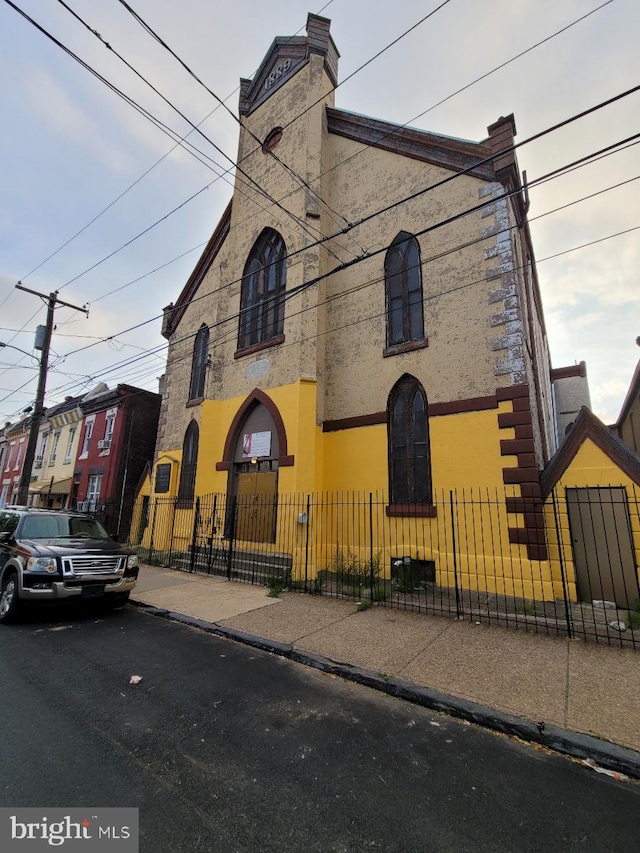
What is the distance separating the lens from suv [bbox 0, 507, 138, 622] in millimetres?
7094

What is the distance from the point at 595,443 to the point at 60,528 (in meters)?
11.6

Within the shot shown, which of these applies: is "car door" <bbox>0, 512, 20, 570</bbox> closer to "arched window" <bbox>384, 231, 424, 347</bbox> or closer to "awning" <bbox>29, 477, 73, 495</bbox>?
"arched window" <bbox>384, 231, 424, 347</bbox>

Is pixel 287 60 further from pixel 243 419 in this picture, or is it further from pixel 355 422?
pixel 355 422

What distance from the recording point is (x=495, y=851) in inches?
97.3

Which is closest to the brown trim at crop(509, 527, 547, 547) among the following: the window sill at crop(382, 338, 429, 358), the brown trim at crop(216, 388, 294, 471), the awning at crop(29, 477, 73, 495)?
the window sill at crop(382, 338, 429, 358)

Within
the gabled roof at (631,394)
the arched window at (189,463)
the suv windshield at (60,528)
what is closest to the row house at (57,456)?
the arched window at (189,463)

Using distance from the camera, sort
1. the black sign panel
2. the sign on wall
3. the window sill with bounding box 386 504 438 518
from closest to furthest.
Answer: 1. the window sill with bounding box 386 504 438 518
2. the sign on wall
3. the black sign panel

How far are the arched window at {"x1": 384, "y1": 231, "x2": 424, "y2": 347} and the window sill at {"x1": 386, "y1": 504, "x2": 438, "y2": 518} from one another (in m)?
4.54

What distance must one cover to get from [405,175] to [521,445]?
8.85 m

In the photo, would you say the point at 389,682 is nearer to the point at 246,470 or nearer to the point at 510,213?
the point at 246,470

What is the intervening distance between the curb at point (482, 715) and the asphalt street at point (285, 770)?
0.46 ft

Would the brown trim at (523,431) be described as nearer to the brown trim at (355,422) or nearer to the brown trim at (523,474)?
the brown trim at (523,474)

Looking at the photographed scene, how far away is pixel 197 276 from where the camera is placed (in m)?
18.3

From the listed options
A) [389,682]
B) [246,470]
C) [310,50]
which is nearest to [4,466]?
[246,470]
